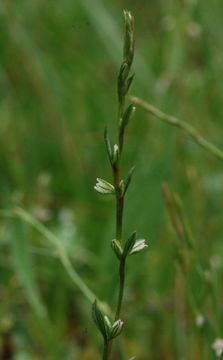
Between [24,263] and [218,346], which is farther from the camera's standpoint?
[24,263]

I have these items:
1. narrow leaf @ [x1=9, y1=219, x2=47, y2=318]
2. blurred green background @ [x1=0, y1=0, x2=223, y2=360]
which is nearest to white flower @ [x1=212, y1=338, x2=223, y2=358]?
blurred green background @ [x1=0, y1=0, x2=223, y2=360]

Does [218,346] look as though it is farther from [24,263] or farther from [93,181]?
[93,181]

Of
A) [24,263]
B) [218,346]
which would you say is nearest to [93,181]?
[24,263]

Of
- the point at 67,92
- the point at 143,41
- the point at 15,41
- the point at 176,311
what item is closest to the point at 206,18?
the point at 67,92

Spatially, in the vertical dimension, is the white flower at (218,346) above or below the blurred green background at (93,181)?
above

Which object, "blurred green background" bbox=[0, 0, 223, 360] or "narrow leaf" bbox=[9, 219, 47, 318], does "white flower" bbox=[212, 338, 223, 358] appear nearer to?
"blurred green background" bbox=[0, 0, 223, 360]

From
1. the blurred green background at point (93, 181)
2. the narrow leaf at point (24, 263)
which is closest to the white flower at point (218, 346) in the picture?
the blurred green background at point (93, 181)

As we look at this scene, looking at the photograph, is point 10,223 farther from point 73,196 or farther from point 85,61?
point 85,61

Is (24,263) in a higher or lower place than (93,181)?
higher

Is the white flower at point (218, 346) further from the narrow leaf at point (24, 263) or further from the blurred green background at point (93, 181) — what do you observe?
the narrow leaf at point (24, 263)
